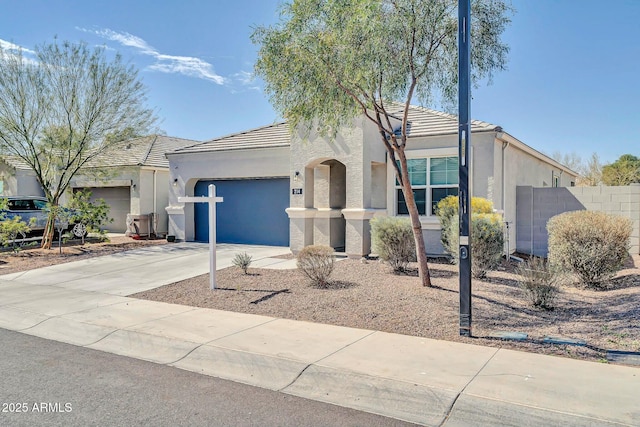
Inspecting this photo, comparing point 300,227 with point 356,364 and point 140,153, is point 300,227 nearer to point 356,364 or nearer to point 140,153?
point 356,364

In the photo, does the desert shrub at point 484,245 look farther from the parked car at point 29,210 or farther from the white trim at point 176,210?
the parked car at point 29,210

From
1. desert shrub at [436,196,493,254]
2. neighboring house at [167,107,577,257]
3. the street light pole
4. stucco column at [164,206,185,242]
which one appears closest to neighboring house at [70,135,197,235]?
stucco column at [164,206,185,242]

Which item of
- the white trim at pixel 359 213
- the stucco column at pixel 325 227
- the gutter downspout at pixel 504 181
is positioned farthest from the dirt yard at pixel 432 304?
the stucco column at pixel 325 227

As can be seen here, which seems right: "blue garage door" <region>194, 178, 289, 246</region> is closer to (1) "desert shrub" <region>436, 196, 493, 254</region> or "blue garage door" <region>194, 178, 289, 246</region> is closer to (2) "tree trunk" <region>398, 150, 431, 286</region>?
(1) "desert shrub" <region>436, 196, 493, 254</region>

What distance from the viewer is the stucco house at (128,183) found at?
20.9 meters

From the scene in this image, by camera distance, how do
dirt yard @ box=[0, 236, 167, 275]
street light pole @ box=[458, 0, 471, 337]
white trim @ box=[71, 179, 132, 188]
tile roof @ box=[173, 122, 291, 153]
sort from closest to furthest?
1. street light pole @ box=[458, 0, 471, 337]
2. dirt yard @ box=[0, 236, 167, 275]
3. tile roof @ box=[173, 122, 291, 153]
4. white trim @ box=[71, 179, 132, 188]

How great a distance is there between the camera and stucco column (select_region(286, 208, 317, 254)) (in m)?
14.9

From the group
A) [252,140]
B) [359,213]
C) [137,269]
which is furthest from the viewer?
[252,140]

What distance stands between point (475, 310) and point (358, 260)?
568 cm

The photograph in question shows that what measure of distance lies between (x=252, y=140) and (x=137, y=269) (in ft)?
22.9

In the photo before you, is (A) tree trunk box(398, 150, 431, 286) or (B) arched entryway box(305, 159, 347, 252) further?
(B) arched entryway box(305, 159, 347, 252)

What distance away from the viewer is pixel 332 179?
16.1 metres

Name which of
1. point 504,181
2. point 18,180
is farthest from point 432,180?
point 18,180

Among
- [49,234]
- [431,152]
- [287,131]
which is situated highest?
[287,131]
